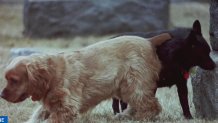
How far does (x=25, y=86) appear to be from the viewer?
611 centimetres

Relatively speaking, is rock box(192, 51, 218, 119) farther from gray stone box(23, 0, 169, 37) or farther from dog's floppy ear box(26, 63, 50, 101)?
gray stone box(23, 0, 169, 37)

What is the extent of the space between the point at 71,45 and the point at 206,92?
849 centimetres

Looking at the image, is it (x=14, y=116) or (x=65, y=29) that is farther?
(x=65, y=29)

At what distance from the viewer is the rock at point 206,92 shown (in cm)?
688

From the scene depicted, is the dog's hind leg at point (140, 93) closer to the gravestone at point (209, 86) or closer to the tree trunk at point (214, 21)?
the gravestone at point (209, 86)

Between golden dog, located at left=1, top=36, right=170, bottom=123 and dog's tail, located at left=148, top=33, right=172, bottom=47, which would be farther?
dog's tail, located at left=148, top=33, right=172, bottom=47

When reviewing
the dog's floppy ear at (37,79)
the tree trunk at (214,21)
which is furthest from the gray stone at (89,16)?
the dog's floppy ear at (37,79)

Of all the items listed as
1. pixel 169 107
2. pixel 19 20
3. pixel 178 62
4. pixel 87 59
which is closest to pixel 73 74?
pixel 87 59

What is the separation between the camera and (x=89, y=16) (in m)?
16.2

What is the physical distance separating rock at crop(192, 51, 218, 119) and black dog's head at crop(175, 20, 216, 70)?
17cm

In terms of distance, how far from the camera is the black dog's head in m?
6.81

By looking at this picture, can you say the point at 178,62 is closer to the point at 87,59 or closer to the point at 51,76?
the point at 87,59

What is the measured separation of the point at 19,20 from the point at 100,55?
13.2 meters

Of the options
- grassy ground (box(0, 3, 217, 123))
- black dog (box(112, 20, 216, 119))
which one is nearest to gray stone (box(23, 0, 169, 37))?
grassy ground (box(0, 3, 217, 123))
